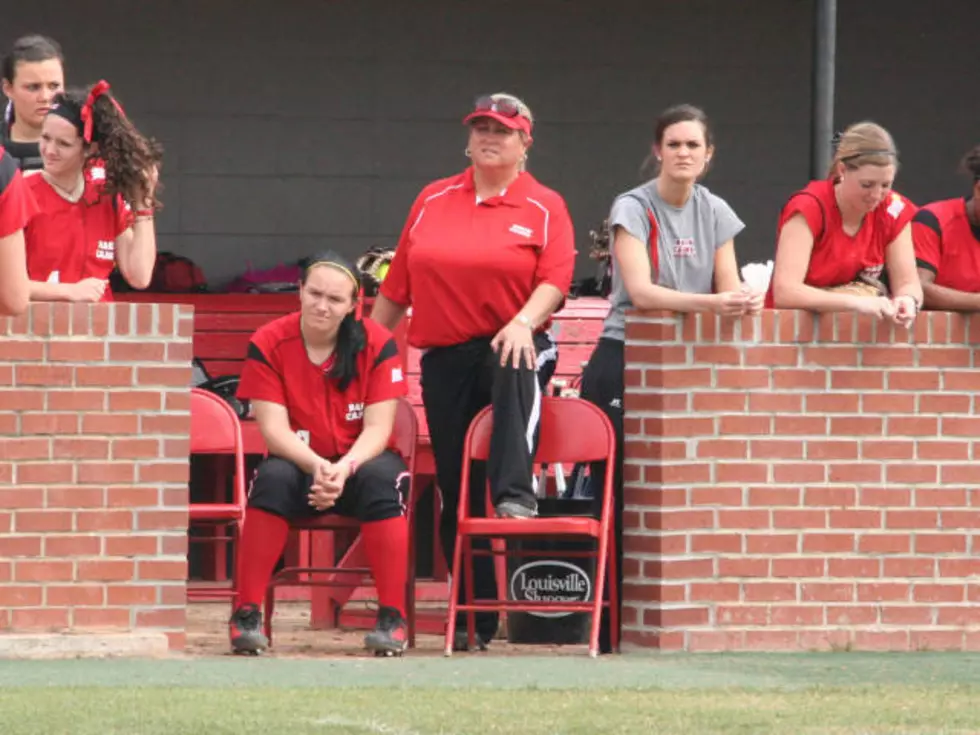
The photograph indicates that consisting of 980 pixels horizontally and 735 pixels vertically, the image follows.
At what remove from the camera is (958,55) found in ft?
41.8

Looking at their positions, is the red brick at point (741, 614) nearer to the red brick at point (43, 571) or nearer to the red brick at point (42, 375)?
the red brick at point (43, 571)

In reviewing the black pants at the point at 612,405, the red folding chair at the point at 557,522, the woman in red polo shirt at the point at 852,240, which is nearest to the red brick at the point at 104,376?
the red folding chair at the point at 557,522

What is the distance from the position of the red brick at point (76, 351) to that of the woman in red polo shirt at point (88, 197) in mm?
167

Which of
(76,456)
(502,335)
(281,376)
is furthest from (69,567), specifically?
(502,335)

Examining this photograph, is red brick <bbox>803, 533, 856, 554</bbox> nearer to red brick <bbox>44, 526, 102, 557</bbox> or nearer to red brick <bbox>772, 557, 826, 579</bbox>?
red brick <bbox>772, 557, 826, 579</bbox>

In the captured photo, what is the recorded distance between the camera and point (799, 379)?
7.93m

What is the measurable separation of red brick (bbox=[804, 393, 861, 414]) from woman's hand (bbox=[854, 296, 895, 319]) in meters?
0.29

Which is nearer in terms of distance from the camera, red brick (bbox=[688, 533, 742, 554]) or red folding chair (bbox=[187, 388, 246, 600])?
red brick (bbox=[688, 533, 742, 554])

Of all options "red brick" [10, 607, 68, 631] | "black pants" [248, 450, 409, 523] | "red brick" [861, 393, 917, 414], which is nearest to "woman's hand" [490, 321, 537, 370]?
"black pants" [248, 450, 409, 523]

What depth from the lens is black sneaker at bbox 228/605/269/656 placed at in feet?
25.0

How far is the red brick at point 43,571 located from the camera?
7406 millimetres

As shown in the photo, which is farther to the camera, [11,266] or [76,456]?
[76,456]

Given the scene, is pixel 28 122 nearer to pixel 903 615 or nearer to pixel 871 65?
pixel 903 615

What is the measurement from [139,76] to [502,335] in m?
4.88
